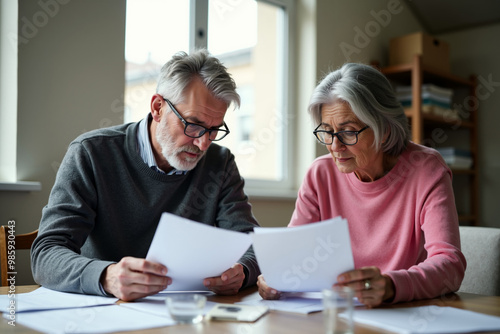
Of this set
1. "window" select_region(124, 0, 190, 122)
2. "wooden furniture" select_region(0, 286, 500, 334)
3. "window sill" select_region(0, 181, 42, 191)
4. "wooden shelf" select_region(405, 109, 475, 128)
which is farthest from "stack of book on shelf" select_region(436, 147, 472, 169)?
"window sill" select_region(0, 181, 42, 191)

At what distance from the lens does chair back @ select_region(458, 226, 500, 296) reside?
59.4 inches

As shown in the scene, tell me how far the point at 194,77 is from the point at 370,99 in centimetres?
54

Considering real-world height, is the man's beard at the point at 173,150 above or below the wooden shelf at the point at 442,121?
below

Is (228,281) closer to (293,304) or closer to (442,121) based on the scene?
(293,304)

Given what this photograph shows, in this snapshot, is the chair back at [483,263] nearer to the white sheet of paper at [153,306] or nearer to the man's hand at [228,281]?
the man's hand at [228,281]

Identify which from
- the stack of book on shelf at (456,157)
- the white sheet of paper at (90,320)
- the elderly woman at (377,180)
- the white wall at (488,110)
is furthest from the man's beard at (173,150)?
the white wall at (488,110)

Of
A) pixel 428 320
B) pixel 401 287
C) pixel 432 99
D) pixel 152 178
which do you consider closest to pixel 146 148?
Answer: pixel 152 178

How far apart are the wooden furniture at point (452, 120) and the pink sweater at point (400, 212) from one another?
180 cm

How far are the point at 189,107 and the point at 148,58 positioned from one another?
1.21m

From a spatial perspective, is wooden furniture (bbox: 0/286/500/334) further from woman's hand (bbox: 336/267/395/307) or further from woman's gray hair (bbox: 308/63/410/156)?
woman's gray hair (bbox: 308/63/410/156)

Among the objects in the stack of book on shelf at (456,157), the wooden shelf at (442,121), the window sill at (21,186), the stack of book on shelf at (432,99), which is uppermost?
the stack of book on shelf at (432,99)

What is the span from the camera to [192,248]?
3.47 ft

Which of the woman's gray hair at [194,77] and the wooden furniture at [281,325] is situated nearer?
the wooden furniture at [281,325]

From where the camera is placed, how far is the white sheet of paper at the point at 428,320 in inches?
34.9
